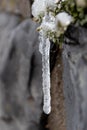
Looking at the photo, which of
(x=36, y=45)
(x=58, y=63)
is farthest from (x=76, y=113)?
(x=36, y=45)

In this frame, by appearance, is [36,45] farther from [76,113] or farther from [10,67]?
[76,113]

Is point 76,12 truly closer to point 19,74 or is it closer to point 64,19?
point 64,19

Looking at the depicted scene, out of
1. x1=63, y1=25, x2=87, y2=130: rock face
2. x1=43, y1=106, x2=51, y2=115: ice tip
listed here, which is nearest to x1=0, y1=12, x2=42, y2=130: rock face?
x1=43, y1=106, x2=51, y2=115: ice tip

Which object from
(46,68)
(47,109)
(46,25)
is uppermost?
(46,25)

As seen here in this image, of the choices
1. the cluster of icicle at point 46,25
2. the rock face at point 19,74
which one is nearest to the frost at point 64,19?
the cluster of icicle at point 46,25

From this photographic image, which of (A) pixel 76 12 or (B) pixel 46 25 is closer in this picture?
(A) pixel 76 12

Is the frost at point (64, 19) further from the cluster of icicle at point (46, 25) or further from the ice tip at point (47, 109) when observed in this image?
the ice tip at point (47, 109)

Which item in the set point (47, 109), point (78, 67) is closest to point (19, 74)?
point (47, 109)
